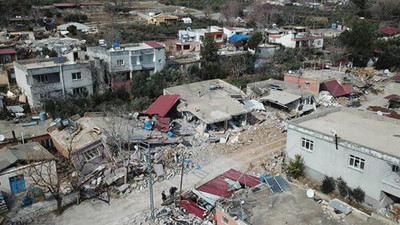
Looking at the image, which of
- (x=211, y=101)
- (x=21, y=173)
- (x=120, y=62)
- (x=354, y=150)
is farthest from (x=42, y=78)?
(x=354, y=150)

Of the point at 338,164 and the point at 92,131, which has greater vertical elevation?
the point at 338,164

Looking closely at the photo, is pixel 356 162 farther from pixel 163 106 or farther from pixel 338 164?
pixel 163 106

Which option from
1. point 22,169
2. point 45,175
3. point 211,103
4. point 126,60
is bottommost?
point 45,175

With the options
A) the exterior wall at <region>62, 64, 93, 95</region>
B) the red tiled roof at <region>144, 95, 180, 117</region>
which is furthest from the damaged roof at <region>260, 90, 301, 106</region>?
the exterior wall at <region>62, 64, 93, 95</region>

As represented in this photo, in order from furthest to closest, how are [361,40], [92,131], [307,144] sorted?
[361,40] < [92,131] < [307,144]

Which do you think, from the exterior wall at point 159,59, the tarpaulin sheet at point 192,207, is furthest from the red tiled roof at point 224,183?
the exterior wall at point 159,59

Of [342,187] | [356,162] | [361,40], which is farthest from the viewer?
[361,40]
